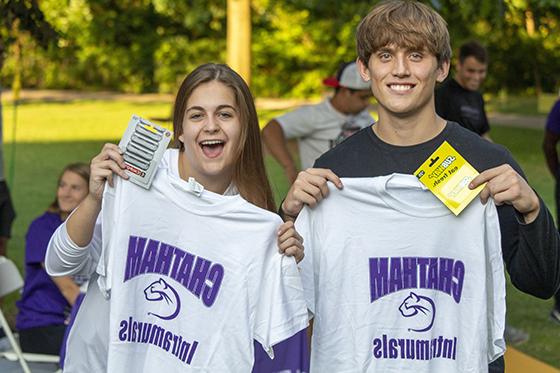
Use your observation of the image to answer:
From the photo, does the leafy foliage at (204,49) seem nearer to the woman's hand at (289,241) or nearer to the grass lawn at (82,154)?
the grass lawn at (82,154)

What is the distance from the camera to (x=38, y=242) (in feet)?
19.3

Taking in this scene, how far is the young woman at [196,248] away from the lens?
3.09m

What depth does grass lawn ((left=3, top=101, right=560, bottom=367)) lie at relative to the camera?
25.8 ft

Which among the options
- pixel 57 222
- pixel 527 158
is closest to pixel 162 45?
pixel 527 158

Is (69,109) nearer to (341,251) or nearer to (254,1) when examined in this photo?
(254,1)

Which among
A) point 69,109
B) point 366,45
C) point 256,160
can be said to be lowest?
point 69,109

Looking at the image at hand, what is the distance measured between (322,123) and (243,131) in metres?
3.39

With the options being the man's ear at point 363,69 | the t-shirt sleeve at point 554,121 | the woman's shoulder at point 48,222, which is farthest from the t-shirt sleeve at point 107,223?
the t-shirt sleeve at point 554,121

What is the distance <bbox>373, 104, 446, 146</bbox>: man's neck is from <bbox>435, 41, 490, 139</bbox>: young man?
3.79m

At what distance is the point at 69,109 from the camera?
2795 centimetres

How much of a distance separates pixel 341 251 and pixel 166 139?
1.98 ft

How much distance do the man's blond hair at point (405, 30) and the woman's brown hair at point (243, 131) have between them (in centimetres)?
41

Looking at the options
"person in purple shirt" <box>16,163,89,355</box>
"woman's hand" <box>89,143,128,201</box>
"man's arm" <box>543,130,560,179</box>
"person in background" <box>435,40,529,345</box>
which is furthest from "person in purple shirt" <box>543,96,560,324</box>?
"woman's hand" <box>89,143,128,201</box>

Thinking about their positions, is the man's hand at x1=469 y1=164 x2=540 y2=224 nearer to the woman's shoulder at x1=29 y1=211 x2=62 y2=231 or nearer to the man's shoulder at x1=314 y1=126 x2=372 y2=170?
the man's shoulder at x1=314 y1=126 x2=372 y2=170
